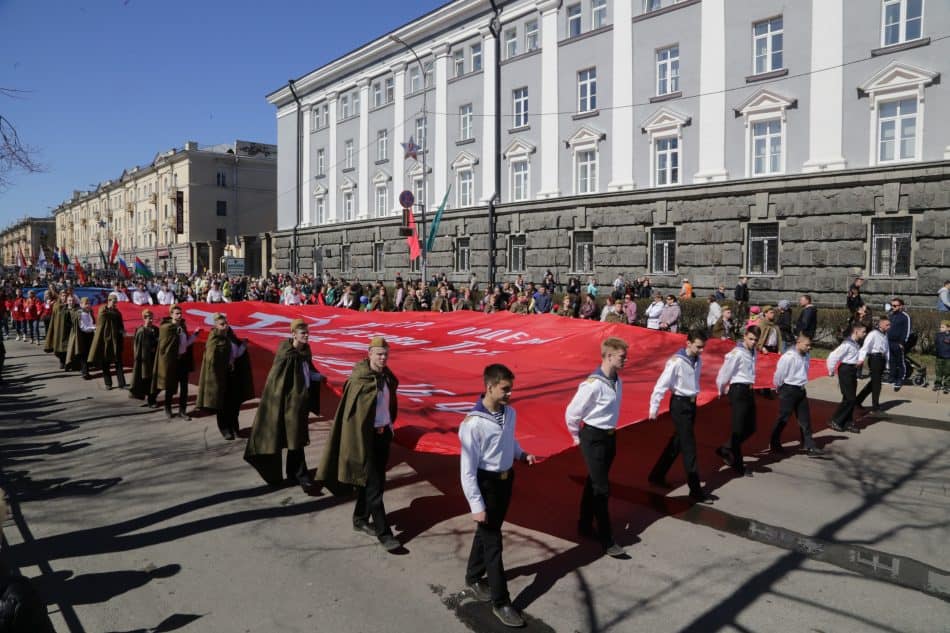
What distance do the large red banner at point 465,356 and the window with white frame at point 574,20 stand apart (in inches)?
719

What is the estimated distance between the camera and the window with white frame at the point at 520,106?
102 ft

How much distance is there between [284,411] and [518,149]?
2548cm

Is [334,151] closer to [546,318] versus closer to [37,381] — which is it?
[37,381]

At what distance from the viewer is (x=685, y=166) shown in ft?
81.2

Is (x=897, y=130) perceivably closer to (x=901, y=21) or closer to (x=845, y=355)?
(x=901, y=21)

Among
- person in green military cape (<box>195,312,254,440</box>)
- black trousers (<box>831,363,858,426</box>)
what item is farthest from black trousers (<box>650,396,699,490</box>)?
person in green military cape (<box>195,312,254,440</box>)

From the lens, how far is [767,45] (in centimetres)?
2272

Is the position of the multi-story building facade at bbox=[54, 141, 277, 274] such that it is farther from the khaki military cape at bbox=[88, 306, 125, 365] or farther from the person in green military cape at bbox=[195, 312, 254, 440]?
the person in green military cape at bbox=[195, 312, 254, 440]

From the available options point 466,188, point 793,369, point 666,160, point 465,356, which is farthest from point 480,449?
point 466,188

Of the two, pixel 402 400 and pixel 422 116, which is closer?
pixel 402 400

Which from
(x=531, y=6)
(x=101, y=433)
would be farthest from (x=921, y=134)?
(x=101, y=433)

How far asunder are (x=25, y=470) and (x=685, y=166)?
22108mm

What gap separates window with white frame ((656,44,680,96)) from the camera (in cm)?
2514

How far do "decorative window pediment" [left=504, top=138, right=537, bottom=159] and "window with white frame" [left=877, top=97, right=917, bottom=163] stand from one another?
13.8 m
